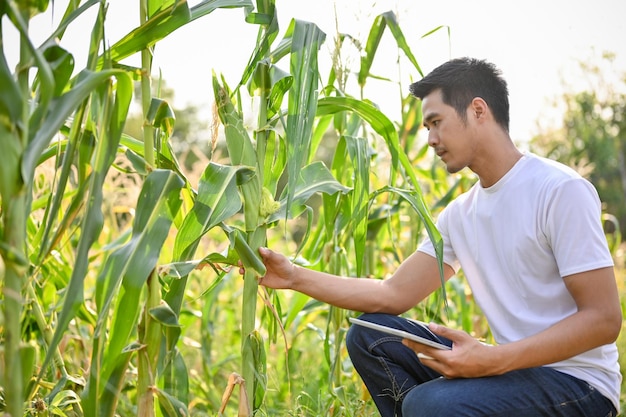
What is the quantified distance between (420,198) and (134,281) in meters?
0.90

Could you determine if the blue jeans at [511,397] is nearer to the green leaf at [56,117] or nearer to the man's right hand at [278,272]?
the man's right hand at [278,272]

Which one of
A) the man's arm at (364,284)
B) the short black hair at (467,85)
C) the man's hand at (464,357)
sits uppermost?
the short black hair at (467,85)

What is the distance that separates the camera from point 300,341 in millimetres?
4246

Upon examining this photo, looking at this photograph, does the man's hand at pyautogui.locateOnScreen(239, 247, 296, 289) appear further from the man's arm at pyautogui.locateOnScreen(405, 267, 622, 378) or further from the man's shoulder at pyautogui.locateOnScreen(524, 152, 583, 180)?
the man's shoulder at pyautogui.locateOnScreen(524, 152, 583, 180)

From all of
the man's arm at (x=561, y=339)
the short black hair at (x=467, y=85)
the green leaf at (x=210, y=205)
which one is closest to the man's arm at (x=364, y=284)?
the green leaf at (x=210, y=205)

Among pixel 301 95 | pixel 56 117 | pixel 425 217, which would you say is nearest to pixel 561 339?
pixel 425 217

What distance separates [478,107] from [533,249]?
18.0 inches

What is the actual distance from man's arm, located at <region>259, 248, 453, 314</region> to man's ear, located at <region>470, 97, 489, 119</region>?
1.54ft

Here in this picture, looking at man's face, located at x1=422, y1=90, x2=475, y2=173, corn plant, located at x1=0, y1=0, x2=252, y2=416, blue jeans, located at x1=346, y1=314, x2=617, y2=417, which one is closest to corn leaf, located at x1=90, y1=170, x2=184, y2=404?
corn plant, located at x1=0, y1=0, x2=252, y2=416

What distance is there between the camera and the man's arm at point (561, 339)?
1.79 m

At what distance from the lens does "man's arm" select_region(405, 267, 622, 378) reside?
1785 mm

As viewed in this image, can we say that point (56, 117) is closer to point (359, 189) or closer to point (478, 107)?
point (359, 189)

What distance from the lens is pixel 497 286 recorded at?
2.11 m

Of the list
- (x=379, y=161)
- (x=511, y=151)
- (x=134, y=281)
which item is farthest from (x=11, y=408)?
(x=379, y=161)
